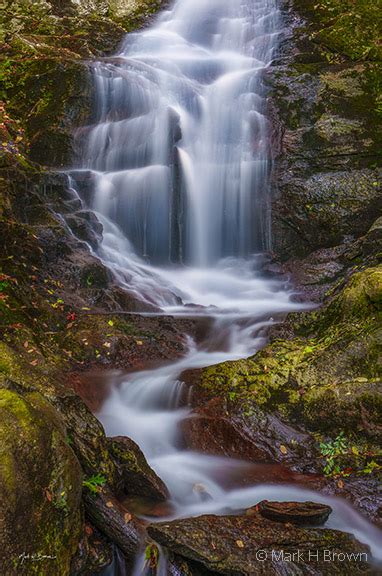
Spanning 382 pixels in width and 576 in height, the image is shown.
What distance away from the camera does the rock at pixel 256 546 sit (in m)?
3.12

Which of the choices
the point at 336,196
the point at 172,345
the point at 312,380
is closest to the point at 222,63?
the point at 336,196

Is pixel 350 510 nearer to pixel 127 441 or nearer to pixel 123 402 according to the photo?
pixel 127 441

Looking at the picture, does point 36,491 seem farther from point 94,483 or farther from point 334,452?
point 334,452

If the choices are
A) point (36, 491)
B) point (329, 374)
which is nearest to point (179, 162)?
point (329, 374)

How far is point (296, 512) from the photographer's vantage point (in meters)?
3.61

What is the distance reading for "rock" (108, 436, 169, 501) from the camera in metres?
3.81

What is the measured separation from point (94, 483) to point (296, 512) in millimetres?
1482

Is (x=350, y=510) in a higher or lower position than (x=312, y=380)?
lower

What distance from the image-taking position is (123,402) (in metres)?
5.41

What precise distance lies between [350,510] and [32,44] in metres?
11.4

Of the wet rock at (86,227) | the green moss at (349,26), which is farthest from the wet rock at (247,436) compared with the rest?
the green moss at (349,26)

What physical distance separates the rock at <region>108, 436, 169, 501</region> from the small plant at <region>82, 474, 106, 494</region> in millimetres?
310

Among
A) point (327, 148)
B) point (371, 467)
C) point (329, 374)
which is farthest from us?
point (327, 148)
